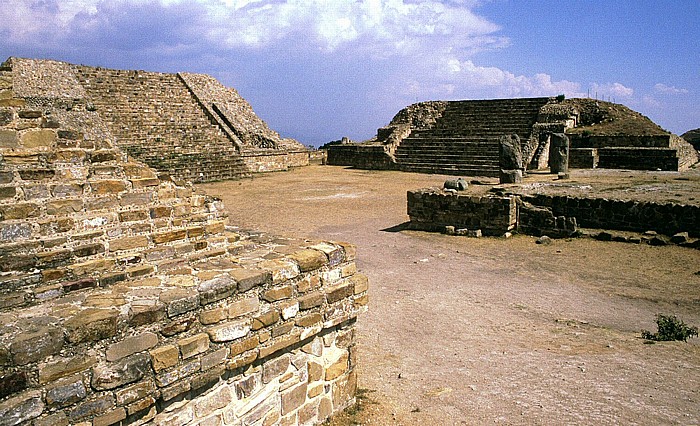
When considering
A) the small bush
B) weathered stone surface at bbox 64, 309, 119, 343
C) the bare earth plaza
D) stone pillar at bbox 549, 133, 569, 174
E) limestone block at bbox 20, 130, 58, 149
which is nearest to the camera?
weathered stone surface at bbox 64, 309, 119, 343

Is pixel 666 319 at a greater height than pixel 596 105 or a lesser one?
lesser

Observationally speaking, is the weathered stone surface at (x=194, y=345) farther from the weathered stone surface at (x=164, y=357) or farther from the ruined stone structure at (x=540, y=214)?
the ruined stone structure at (x=540, y=214)

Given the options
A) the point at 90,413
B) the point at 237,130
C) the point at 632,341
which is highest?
the point at 237,130

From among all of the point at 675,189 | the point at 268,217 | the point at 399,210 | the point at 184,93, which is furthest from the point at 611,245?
the point at 184,93

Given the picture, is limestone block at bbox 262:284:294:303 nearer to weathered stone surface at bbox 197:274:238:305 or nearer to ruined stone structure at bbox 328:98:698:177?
weathered stone surface at bbox 197:274:238:305

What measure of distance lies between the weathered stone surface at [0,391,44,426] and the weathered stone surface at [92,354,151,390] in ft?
0.88

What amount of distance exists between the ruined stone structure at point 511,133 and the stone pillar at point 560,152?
11.2ft

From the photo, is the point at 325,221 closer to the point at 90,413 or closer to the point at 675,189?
the point at 675,189

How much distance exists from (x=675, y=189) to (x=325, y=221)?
9092mm

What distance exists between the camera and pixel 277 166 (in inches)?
1037

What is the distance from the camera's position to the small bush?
18.9 ft

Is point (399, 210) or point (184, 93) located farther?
point (184, 93)

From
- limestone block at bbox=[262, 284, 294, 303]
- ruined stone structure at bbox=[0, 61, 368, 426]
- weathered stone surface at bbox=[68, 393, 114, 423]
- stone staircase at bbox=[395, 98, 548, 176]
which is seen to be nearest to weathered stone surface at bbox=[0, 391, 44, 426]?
ruined stone structure at bbox=[0, 61, 368, 426]

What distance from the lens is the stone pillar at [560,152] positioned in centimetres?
1820
